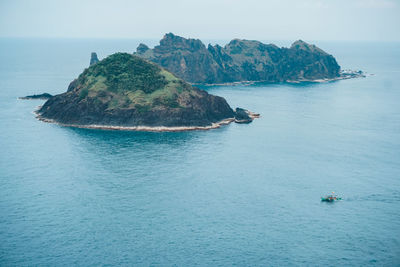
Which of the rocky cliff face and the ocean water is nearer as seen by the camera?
the ocean water

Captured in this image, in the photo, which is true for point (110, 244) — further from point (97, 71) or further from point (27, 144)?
point (97, 71)

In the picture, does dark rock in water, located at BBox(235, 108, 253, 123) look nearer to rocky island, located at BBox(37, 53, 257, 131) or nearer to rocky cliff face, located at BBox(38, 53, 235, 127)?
rocky island, located at BBox(37, 53, 257, 131)

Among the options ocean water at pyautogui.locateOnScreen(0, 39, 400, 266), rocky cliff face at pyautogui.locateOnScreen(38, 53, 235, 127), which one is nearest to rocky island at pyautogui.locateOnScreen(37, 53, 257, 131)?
rocky cliff face at pyautogui.locateOnScreen(38, 53, 235, 127)

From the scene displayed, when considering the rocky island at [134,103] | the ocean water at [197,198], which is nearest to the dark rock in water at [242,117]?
the rocky island at [134,103]

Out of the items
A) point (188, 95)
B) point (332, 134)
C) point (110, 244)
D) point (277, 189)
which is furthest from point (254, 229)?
point (188, 95)

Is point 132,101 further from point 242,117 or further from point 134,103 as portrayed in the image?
point 242,117

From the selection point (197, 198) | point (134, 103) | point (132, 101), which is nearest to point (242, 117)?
point (134, 103)
